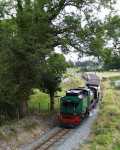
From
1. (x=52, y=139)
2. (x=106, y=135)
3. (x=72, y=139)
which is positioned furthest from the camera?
(x=72, y=139)

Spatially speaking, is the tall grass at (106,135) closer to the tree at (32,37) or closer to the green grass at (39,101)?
the tree at (32,37)

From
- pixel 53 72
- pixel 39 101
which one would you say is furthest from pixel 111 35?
pixel 39 101

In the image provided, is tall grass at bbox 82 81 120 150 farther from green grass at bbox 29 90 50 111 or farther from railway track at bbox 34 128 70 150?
green grass at bbox 29 90 50 111

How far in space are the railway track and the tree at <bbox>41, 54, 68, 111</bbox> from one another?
6.27 m

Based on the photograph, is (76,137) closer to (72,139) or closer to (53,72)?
(72,139)

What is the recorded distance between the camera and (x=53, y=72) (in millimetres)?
41875

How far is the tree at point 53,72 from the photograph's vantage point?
38675mm

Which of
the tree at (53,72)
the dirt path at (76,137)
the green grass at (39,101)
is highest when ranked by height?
the tree at (53,72)

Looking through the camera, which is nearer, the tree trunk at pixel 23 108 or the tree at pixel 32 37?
the tree at pixel 32 37

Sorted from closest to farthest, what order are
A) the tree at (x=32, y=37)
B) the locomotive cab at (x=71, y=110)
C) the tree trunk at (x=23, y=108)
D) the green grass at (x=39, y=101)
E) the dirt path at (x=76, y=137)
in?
1. the dirt path at (x=76, y=137)
2. the tree at (x=32, y=37)
3. the tree trunk at (x=23, y=108)
4. the locomotive cab at (x=71, y=110)
5. the green grass at (x=39, y=101)

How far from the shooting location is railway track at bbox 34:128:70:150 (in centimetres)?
3041

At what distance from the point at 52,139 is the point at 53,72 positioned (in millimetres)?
10235

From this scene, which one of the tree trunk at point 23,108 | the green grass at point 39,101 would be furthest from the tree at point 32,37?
the green grass at point 39,101

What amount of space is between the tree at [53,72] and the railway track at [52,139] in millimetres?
6266
